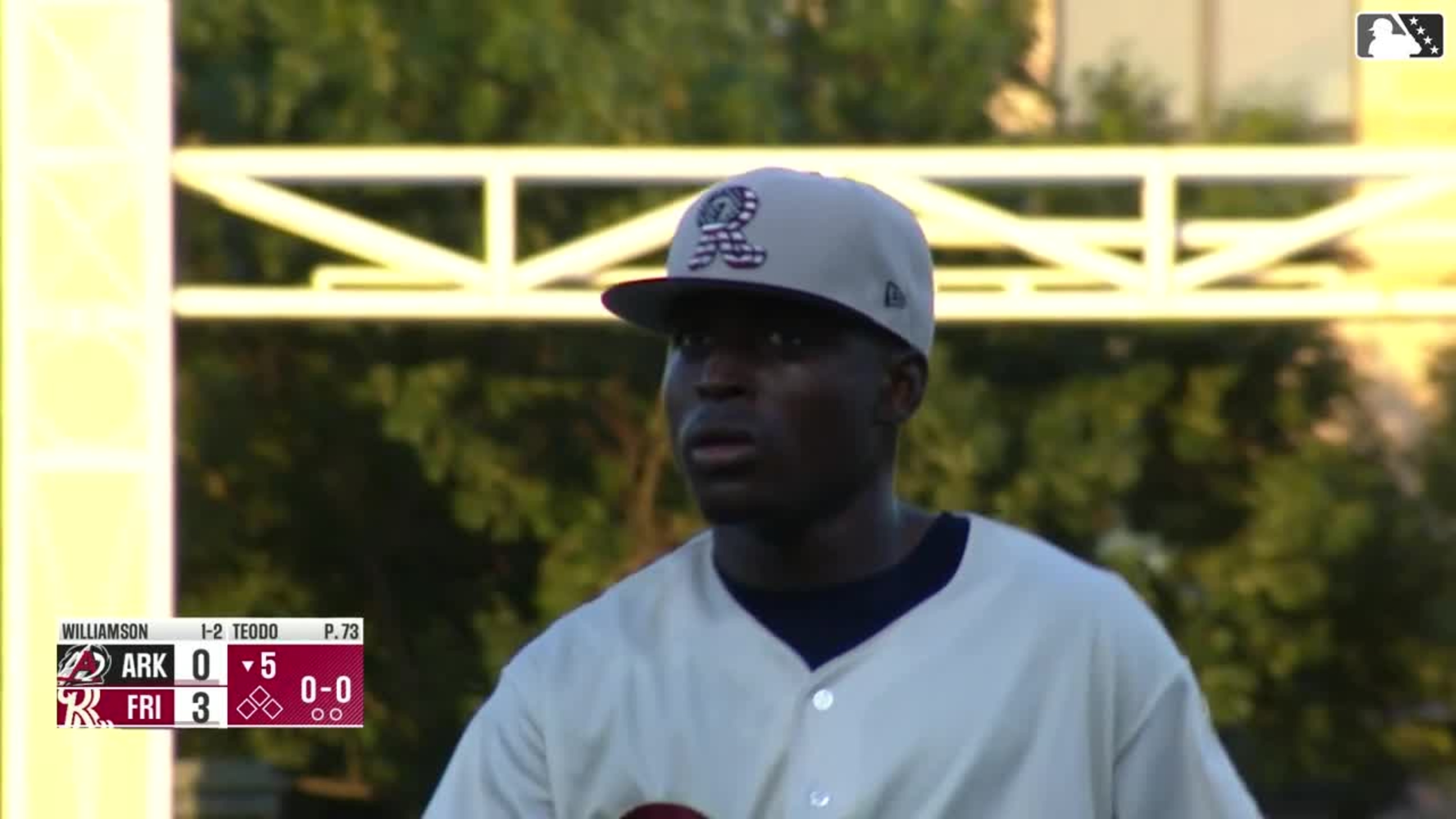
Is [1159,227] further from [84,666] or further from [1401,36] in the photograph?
[84,666]

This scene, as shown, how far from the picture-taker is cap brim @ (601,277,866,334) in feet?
7.30

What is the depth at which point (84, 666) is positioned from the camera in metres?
8.66

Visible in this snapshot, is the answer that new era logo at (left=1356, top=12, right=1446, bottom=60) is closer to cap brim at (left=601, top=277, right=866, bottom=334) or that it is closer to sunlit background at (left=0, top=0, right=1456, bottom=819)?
sunlit background at (left=0, top=0, right=1456, bottom=819)

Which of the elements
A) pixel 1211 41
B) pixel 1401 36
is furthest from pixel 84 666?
pixel 1211 41

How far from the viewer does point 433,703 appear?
34.8 feet

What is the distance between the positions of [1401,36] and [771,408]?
7.87m

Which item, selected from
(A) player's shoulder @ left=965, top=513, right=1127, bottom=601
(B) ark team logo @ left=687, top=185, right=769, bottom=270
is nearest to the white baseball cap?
(B) ark team logo @ left=687, top=185, right=769, bottom=270

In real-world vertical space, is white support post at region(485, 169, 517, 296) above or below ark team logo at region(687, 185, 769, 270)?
above

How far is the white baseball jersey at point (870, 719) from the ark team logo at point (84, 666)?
6.31 m

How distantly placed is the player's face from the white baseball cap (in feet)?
0.09

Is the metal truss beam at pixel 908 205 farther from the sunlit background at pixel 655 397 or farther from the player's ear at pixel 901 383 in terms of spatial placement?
the player's ear at pixel 901 383

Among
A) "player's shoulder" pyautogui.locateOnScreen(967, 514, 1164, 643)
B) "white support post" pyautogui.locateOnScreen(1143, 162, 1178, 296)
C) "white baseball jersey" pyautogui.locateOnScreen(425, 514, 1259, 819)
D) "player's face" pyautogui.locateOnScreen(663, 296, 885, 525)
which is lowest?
"white baseball jersey" pyautogui.locateOnScreen(425, 514, 1259, 819)

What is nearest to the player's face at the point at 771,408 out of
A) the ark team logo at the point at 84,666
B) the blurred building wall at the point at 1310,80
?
the ark team logo at the point at 84,666

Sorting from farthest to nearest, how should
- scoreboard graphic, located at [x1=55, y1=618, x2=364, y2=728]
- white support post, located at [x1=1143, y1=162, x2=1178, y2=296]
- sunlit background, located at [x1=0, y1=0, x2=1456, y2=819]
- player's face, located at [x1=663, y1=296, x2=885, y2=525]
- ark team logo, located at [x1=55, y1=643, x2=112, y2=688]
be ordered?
sunlit background, located at [x1=0, y1=0, x2=1456, y2=819] → white support post, located at [x1=1143, y1=162, x2=1178, y2=296] → ark team logo, located at [x1=55, y1=643, x2=112, y2=688] → scoreboard graphic, located at [x1=55, y1=618, x2=364, y2=728] → player's face, located at [x1=663, y1=296, x2=885, y2=525]
